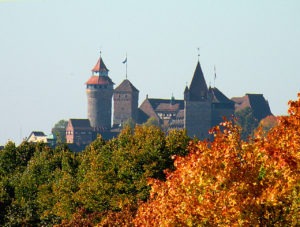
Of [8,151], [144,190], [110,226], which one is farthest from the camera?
[8,151]

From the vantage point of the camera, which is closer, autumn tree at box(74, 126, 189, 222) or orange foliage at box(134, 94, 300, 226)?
orange foliage at box(134, 94, 300, 226)

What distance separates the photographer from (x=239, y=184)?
34031 mm

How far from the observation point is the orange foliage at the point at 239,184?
33.5 m

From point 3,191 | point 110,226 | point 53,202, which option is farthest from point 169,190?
point 3,191

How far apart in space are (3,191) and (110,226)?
22728 millimetres

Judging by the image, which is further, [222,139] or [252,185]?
Result: [222,139]

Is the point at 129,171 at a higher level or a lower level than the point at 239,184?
lower

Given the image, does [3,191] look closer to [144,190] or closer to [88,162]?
[88,162]

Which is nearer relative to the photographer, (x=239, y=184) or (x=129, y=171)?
(x=239, y=184)

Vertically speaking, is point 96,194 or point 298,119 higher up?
point 298,119

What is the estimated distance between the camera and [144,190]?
60.7 m

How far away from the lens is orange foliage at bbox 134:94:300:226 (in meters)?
33.5

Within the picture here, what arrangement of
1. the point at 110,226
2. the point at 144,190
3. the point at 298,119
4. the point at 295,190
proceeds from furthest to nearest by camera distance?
the point at 144,190 < the point at 110,226 < the point at 298,119 < the point at 295,190

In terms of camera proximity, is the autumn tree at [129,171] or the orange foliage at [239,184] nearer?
the orange foliage at [239,184]
